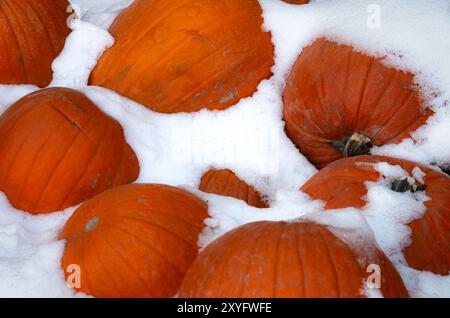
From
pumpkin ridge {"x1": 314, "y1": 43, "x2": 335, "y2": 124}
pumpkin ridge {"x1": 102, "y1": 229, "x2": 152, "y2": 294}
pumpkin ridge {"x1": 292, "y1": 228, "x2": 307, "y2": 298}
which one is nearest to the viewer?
pumpkin ridge {"x1": 292, "y1": 228, "x2": 307, "y2": 298}

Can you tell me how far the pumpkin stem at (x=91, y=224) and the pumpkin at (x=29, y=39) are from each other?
120cm

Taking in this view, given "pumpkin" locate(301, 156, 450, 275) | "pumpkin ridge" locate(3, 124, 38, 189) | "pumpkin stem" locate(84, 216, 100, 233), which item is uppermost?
"pumpkin" locate(301, 156, 450, 275)

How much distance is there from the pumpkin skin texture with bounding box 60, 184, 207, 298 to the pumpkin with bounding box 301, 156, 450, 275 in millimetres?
449

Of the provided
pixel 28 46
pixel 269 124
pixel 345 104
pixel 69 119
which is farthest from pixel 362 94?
pixel 28 46

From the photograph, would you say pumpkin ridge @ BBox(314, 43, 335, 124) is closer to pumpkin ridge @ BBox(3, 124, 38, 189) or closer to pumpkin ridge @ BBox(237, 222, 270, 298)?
pumpkin ridge @ BBox(237, 222, 270, 298)

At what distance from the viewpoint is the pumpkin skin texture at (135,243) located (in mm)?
2213

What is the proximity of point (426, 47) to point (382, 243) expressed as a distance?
101 cm

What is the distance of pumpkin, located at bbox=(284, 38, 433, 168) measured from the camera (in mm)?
2908


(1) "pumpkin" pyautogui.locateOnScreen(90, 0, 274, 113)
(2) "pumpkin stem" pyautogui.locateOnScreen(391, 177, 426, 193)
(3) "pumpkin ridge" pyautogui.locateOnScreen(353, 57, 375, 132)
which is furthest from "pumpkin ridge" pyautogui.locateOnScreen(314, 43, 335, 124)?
(2) "pumpkin stem" pyautogui.locateOnScreen(391, 177, 426, 193)

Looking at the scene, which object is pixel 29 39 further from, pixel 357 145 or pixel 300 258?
pixel 300 258

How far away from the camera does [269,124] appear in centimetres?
319

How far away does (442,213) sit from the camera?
240 centimetres
